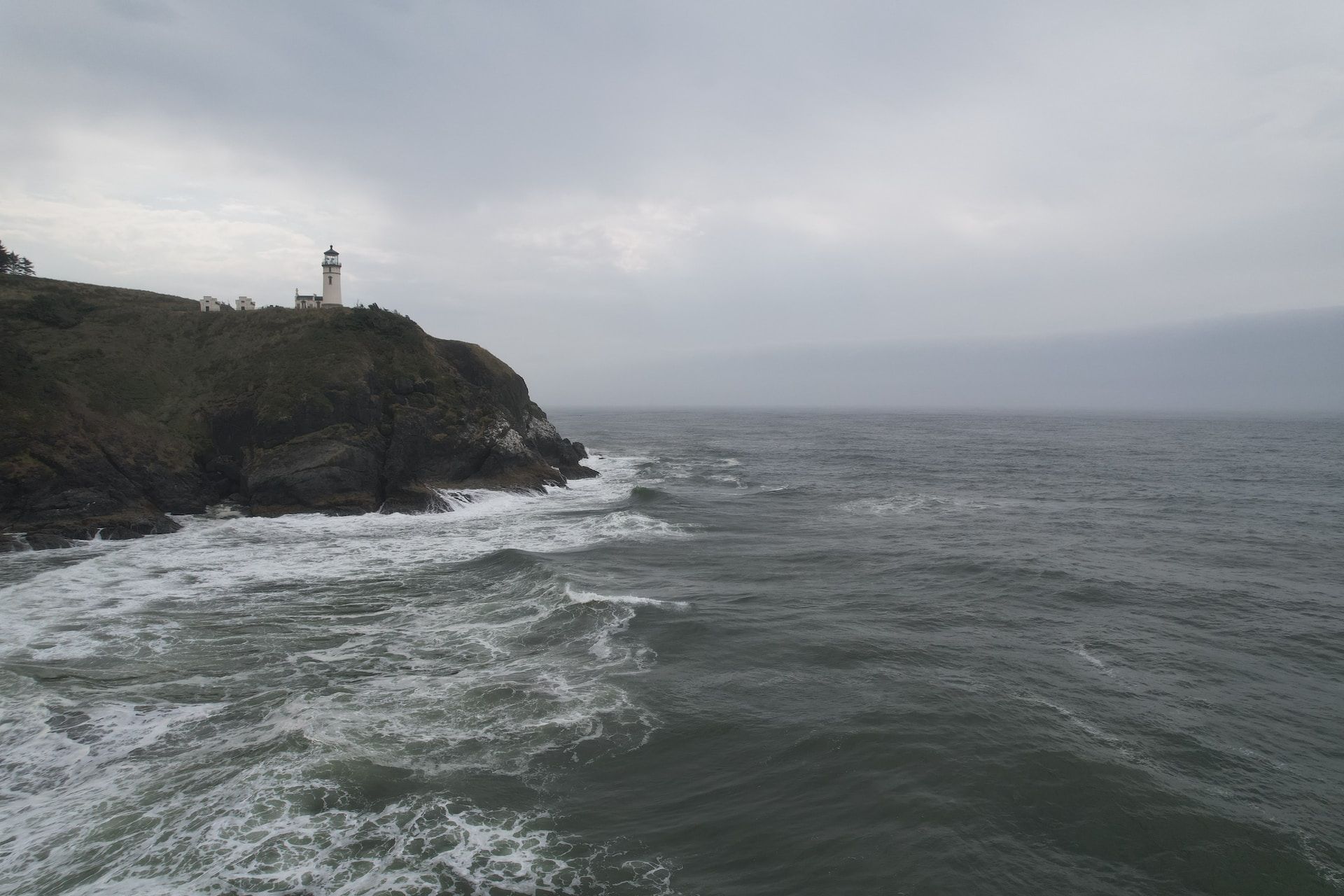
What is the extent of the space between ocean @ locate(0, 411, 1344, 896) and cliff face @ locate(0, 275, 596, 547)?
5711 millimetres

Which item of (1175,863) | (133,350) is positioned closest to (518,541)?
(1175,863)

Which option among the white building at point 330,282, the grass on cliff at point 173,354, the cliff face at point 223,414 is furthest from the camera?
the white building at point 330,282

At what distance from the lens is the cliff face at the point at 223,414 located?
31.8 m

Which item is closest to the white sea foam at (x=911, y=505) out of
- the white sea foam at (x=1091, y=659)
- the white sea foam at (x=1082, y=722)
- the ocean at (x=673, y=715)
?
the ocean at (x=673, y=715)

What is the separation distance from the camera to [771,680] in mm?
16953

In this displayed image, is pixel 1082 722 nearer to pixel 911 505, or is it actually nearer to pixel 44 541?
pixel 911 505

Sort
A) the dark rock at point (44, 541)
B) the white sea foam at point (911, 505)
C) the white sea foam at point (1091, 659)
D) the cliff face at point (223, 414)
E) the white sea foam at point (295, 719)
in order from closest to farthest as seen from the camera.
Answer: the white sea foam at point (295, 719)
the white sea foam at point (1091, 659)
the dark rock at point (44, 541)
the cliff face at point (223, 414)
the white sea foam at point (911, 505)

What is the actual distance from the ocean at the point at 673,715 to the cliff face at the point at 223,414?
18.7 feet

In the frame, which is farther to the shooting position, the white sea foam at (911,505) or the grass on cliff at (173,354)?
the white sea foam at (911,505)

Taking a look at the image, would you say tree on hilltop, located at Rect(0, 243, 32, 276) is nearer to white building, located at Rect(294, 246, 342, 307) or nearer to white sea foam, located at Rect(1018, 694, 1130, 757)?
white building, located at Rect(294, 246, 342, 307)

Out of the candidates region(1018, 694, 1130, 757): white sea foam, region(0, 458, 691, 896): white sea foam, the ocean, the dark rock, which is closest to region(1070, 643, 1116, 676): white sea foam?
the ocean

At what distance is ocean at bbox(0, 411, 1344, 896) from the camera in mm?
10680

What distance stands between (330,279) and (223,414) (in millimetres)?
21799

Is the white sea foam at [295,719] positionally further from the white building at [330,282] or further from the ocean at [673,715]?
the white building at [330,282]
